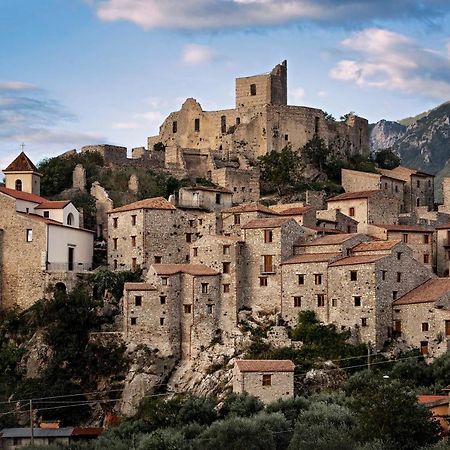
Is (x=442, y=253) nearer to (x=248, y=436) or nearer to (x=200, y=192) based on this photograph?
(x=200, y=192)

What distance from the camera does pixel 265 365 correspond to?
230 ft

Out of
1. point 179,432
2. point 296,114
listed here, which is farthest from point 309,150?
point 179,432

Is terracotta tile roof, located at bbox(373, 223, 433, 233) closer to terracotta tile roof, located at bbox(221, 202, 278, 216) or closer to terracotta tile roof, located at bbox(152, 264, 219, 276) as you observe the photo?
terracotta tile roof, located at bbox(221, 202, 278, 216)

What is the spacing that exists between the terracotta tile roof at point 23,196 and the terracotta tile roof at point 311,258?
22.2 meters

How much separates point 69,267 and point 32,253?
2949mm

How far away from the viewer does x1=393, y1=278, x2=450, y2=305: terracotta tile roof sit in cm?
7400

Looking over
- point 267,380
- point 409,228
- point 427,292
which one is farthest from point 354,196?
point 267,380

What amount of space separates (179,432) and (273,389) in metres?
8.30

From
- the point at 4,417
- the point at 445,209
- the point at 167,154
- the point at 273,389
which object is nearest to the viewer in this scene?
the point at 273,389

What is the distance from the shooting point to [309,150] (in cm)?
11162

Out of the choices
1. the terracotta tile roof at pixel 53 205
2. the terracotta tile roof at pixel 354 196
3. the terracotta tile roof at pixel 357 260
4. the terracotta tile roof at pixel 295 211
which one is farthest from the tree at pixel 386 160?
the terracotta tile roof at pixel 357 260

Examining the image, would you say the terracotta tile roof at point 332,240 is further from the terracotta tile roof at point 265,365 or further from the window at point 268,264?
the terracotta tile roof at point 265,365

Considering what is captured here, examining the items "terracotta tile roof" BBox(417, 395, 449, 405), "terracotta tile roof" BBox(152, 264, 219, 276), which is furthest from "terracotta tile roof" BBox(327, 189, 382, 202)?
"terracotta tile roof" BBox(417, 395, 449, 405)

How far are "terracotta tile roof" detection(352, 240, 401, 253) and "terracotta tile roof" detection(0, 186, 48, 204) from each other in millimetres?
25973
